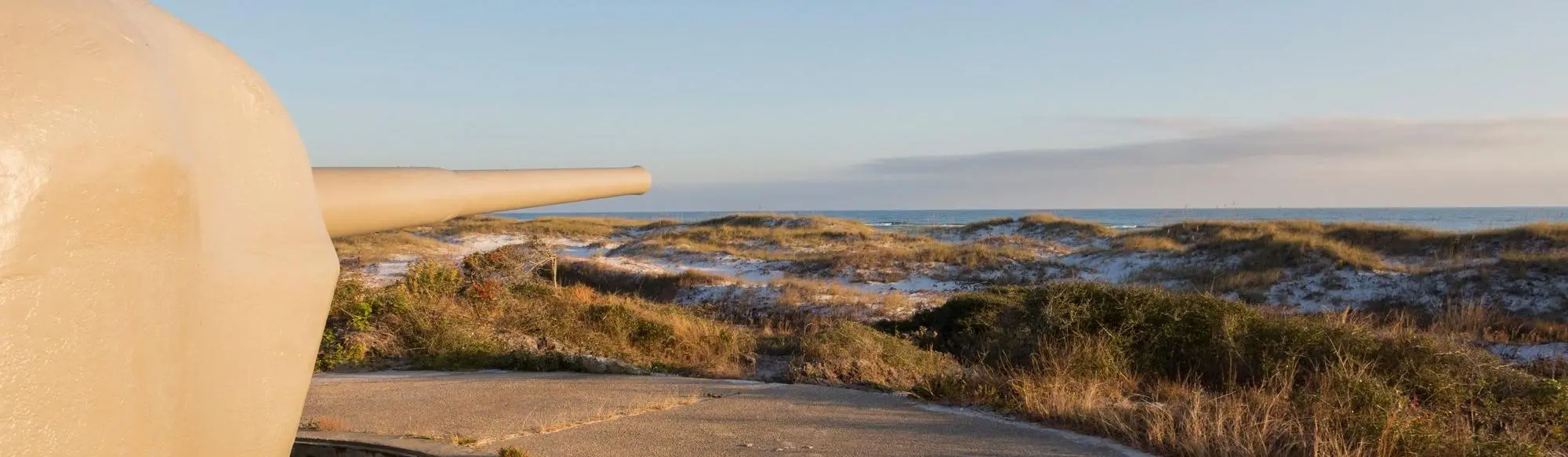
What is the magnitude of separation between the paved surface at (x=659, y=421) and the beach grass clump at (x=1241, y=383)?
42cm

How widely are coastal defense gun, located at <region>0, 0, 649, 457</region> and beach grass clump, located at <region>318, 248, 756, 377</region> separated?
6.85 m

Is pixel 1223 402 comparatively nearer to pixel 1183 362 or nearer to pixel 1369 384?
pixel 1369 384

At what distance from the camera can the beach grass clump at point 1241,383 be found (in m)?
5.20

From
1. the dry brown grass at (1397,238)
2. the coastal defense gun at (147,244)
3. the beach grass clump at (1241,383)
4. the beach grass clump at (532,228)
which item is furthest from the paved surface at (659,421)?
Answer: the beach grass clump at (532,228)

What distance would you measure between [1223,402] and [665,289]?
16448 millimetres

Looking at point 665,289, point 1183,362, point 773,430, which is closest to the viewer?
point 773,430

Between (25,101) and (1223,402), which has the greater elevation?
(25,101)

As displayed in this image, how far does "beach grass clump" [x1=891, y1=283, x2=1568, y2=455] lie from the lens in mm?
5195

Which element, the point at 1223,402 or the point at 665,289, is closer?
the point at 1223,402

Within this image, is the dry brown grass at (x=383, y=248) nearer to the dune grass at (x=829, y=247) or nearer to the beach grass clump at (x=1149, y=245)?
the dune grass at (x=829, y=247)

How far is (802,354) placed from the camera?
9.72 metres

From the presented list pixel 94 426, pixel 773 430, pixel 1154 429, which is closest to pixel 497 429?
pixel 773 430

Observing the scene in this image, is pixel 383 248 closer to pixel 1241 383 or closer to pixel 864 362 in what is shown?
pixel 864 362

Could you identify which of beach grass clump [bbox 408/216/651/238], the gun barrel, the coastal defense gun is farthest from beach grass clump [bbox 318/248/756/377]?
beach grass clump [bbox 408/216/651/238]
